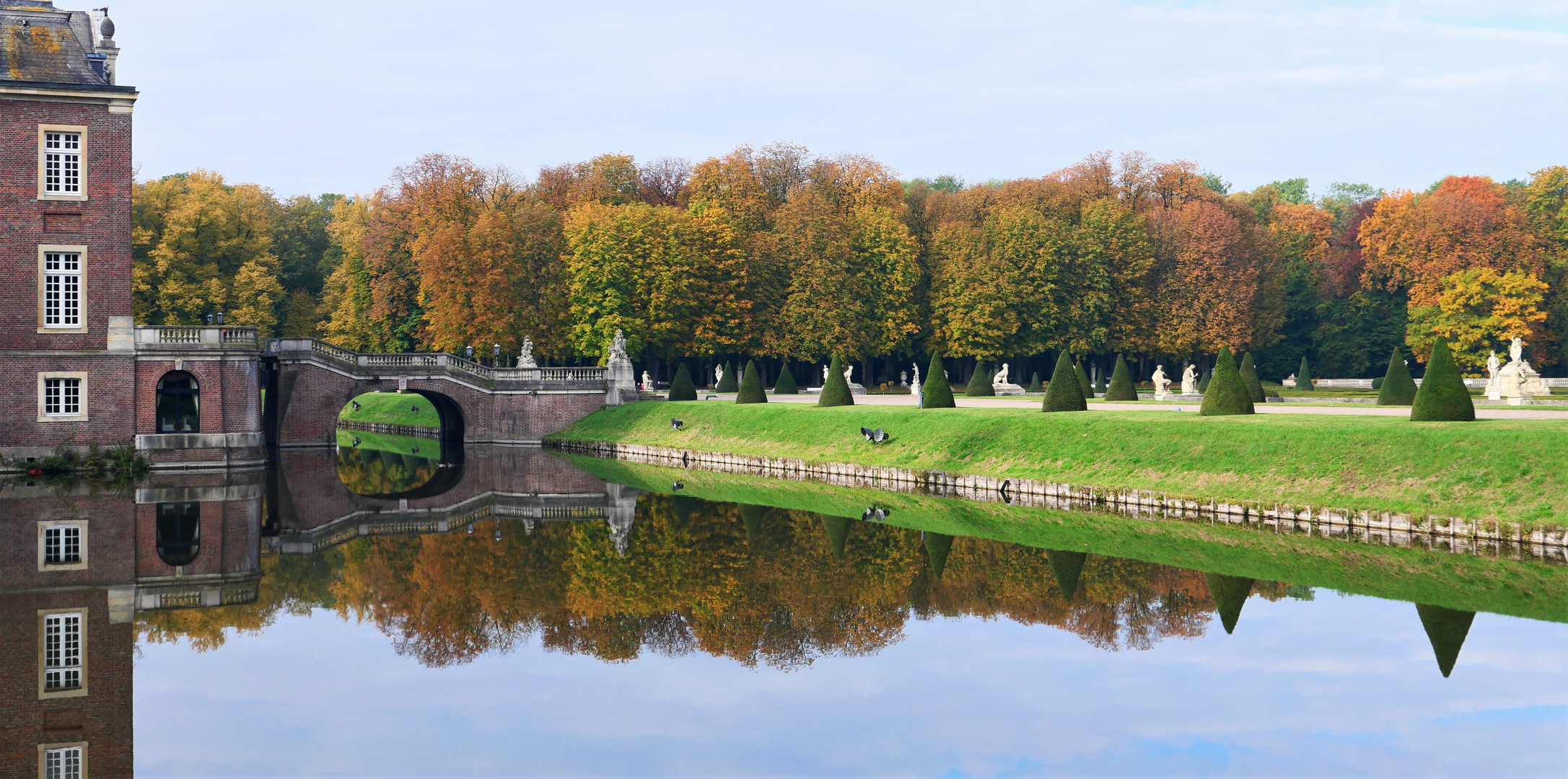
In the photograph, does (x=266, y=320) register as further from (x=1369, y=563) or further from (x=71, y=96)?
(x=1369, y=563)

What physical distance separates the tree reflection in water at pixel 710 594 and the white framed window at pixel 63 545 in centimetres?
320

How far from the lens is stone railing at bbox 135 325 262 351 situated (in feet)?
137

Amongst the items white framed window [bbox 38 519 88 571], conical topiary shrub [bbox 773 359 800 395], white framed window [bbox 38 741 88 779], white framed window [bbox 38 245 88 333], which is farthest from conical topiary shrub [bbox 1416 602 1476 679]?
conical topiary shrub [bbox 773 359 800 395]

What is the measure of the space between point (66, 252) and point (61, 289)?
3.92 feet

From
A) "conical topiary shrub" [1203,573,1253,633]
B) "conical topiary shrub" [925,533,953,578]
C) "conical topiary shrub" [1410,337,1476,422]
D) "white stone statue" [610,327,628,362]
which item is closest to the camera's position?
"conical topiary shrub" [1203,573,1253,633]

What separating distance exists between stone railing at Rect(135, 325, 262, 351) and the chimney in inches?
326

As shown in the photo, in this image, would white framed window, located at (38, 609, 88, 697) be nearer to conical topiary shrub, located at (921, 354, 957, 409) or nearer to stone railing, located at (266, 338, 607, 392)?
conical topiary shrub, located at (921, 354, 957, 409)

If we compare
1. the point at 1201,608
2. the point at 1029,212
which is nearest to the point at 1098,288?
the point at 1029,212

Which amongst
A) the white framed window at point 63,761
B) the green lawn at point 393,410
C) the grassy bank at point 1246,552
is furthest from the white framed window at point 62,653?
the green lawn at point 393,410

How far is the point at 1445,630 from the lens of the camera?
654 inches

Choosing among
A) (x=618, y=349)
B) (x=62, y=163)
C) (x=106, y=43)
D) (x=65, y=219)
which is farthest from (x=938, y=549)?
(x=618, y=349)

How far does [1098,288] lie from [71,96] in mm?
52036

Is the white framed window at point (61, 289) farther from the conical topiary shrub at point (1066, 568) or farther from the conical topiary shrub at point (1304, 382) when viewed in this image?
the conical topiary shrub at point (1304, 382)

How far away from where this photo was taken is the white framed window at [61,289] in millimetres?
40156
